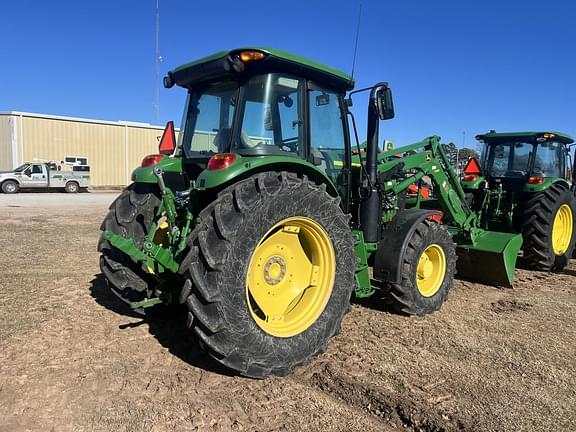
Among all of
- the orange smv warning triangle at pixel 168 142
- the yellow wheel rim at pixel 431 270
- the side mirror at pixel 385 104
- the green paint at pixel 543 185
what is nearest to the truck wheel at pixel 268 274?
the side mirror at pixel 385 104

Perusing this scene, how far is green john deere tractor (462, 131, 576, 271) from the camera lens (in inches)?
297

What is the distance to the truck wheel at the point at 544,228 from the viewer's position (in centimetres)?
745

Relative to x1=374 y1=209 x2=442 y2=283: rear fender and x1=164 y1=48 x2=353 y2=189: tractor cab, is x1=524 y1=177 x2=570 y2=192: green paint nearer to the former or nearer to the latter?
x1=374 y1=209 x2=442 y2=283: rear fender

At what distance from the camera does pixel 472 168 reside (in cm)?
841

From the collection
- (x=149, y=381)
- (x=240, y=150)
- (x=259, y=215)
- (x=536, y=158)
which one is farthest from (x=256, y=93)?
(x=536, y=158)

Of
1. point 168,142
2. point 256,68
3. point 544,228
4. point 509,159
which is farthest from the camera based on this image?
point 509,159

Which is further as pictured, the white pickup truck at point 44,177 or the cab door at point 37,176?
the cab door at point 37,176

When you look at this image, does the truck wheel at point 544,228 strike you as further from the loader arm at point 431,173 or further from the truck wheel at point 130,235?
the truck wheel at point 130,235

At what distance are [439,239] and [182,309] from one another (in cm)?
285

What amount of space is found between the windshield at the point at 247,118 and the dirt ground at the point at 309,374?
1.74m

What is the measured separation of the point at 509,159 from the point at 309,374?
672cm

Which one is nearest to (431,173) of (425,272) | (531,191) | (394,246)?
(425,272)

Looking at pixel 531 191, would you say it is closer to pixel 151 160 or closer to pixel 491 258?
pixel 491 258

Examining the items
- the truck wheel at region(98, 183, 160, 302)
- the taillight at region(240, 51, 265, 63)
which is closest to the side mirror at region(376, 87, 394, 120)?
the taillight at region(240, 51, 265, 63)
